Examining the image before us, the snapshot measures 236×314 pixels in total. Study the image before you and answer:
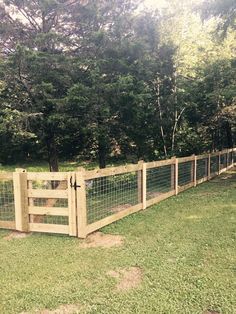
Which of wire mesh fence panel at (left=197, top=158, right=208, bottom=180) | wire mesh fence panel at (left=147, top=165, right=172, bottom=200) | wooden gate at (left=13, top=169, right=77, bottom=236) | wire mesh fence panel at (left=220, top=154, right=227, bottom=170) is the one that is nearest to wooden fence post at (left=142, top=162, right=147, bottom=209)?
wire mesh fence panel at (left=147, top=165, right=172, bottom=200)

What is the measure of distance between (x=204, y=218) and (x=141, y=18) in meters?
7.03

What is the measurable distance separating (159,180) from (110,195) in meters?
1.71

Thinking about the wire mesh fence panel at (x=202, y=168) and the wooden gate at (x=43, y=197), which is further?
the wire mesh fence panel at (x=202, y=168)

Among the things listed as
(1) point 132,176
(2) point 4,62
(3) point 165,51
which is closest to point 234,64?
(3) point 165,51

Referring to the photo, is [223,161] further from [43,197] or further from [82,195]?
[43,197]

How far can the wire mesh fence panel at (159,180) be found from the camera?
7.43m

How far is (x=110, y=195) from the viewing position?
265 inches

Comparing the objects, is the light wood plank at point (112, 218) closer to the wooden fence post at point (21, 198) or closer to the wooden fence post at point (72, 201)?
the wooden fence post at point (72, 201)

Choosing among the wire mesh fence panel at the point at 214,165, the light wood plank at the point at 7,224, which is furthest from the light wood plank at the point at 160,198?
the wire mesh fence panel at the point at 214,165

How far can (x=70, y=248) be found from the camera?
4.58 metres

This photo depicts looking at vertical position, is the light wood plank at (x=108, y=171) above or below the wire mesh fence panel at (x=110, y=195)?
above

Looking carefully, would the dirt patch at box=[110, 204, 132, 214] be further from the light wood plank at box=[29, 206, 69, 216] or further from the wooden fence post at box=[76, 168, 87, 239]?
the light wood plank at box=[29, 206, 69, 216]

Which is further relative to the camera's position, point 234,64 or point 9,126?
point 234,64

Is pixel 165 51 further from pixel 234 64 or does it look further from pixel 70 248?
pixel 70 248
